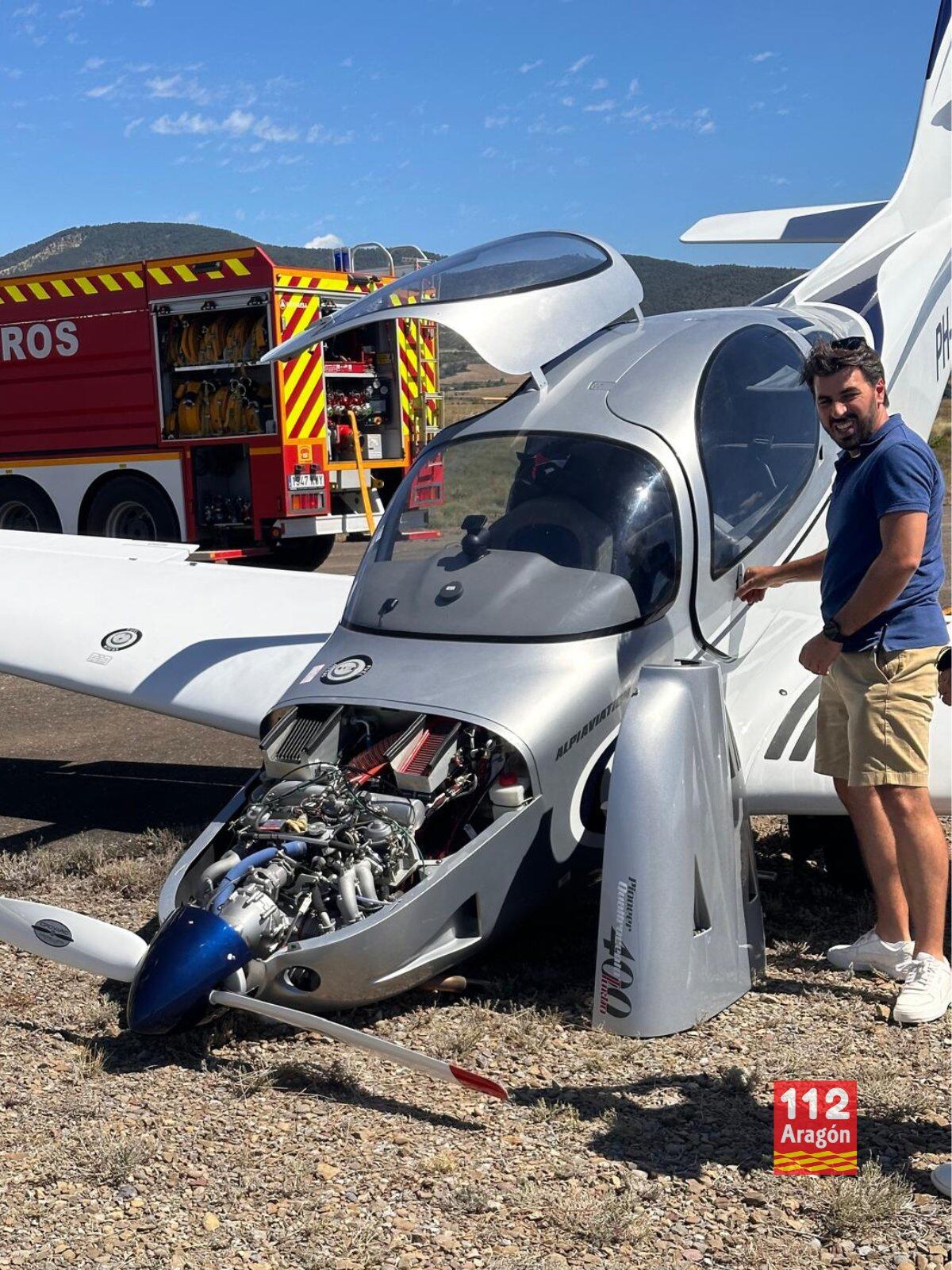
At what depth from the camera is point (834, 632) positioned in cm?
485

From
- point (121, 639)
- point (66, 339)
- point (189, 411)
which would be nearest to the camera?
point (121, 639)

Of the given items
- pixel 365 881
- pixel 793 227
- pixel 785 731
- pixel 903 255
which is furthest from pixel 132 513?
pixel 365 881

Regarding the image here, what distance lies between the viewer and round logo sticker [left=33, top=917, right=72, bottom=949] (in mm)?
4609

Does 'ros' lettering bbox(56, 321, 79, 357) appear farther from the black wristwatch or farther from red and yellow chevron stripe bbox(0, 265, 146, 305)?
the black wristwatch

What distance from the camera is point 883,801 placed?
487 centimetres

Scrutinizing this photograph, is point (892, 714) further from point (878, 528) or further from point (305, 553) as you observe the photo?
point (305, 553)

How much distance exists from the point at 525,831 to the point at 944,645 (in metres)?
1.61

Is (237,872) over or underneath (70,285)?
underneath

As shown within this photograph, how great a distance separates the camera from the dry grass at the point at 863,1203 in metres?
3.46

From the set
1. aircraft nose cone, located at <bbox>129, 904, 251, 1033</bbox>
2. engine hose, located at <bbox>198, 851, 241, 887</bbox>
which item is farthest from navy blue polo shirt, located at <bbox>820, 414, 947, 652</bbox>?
aircraft nose cone, located at <bbox>129, 904, 251, 1033</bbox>

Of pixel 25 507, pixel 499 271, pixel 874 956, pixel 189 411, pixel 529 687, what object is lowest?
pixel 874 956

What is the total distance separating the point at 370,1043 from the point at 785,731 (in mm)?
2359

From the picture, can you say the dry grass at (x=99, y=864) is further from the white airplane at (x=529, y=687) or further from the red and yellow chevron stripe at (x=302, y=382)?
the red and yellow chevron stripe at (x=302, y=382)

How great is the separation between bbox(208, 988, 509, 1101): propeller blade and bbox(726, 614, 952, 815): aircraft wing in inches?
70.9
